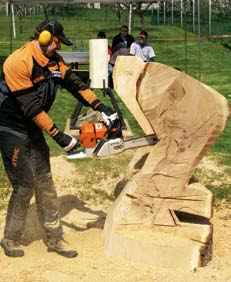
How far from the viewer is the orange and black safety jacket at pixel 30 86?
15.2 ft

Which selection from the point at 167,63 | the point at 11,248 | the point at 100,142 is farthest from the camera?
the point at 167,63

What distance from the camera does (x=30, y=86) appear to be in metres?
4.66

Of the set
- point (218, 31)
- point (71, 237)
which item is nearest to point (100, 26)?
point (218, 31)

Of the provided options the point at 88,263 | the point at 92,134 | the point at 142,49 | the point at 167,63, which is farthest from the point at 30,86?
the point at 167,63

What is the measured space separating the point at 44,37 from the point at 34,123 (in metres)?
0.76

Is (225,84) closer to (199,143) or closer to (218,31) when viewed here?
(199,143)

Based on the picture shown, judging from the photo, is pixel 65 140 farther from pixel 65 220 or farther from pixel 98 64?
pixel 98 64

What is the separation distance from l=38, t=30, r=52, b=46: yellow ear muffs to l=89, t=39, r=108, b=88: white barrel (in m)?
6.41

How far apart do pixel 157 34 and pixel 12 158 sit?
1105 inches

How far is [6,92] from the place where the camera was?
Result: 4.85 meters

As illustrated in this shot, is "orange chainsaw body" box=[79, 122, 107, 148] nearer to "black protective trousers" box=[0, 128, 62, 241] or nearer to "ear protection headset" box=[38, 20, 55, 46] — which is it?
"black protective trousers" box=[0, 128, 62, 241]

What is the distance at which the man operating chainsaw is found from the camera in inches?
184

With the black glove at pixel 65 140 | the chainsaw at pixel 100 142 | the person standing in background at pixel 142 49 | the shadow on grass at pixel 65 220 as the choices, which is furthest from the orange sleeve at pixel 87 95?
the person standing in background at pixel 142 49

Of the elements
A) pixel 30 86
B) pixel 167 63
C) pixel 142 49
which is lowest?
pixel 167 63
